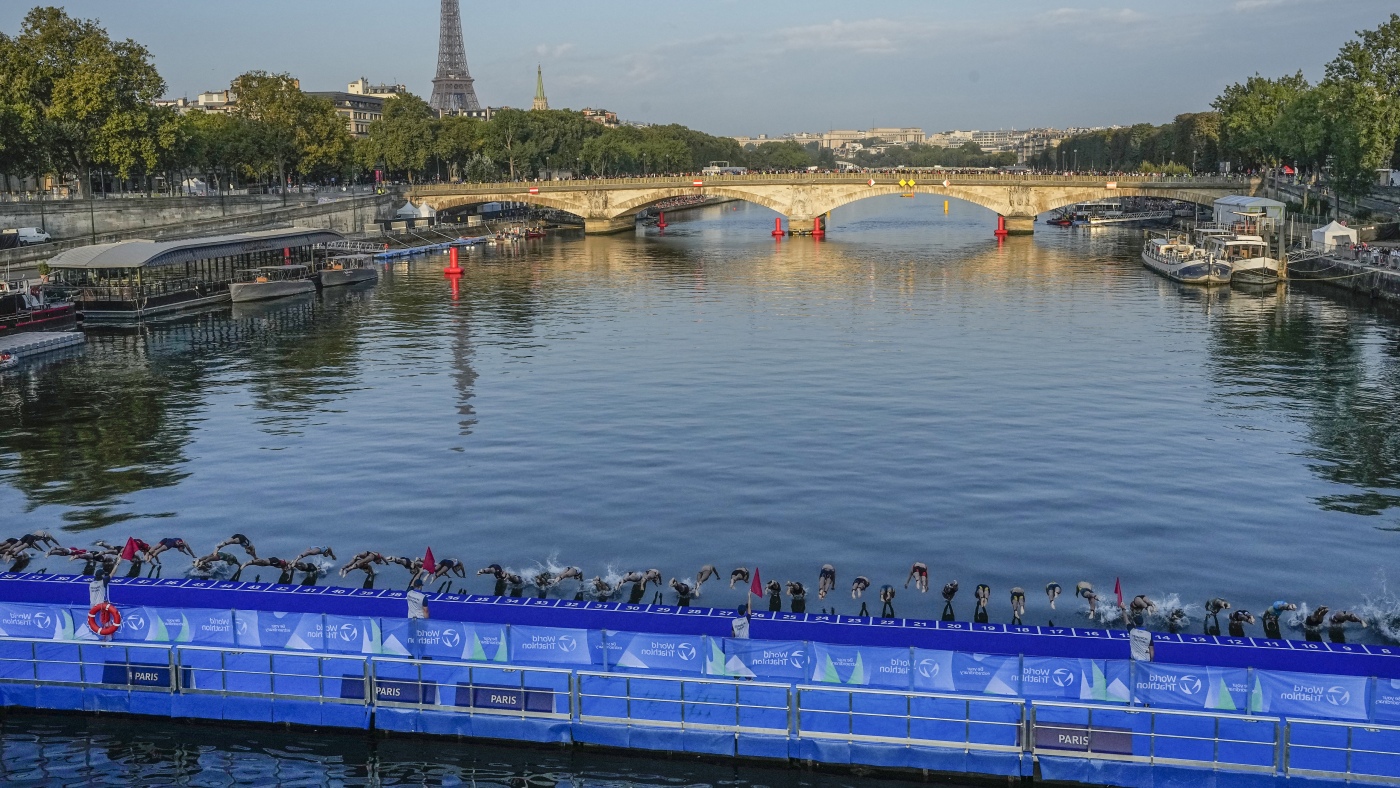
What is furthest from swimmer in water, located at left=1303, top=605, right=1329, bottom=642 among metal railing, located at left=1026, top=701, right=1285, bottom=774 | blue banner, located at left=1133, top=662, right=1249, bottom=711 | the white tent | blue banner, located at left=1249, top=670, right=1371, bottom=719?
the white tent

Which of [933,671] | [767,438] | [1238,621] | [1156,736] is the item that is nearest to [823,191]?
[767,438]

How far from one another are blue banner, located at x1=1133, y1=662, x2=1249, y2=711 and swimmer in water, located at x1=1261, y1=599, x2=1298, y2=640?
27.0ft

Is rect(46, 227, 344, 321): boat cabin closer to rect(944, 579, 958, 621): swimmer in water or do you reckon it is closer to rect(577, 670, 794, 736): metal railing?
rect(944, 579, 958, 621): swimmer in water

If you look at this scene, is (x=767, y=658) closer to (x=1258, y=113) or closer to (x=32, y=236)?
(x=32, y=236)

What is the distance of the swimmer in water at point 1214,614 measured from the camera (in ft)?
102

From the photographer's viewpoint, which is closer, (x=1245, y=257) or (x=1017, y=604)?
(x=1017, y=604)

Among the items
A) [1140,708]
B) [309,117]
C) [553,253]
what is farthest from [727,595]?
[309,117]

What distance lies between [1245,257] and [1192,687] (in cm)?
9176

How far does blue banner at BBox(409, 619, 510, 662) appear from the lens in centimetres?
2644

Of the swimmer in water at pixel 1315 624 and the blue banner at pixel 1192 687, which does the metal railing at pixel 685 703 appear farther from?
the swimmer in water at pixel 1315 624

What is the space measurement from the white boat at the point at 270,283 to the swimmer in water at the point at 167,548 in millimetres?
65575

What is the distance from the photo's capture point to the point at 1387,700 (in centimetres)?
2331

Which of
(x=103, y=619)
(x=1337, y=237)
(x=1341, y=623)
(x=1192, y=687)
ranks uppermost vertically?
(x=1337, y=237)

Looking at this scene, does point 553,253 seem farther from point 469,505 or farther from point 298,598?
point 298,598
